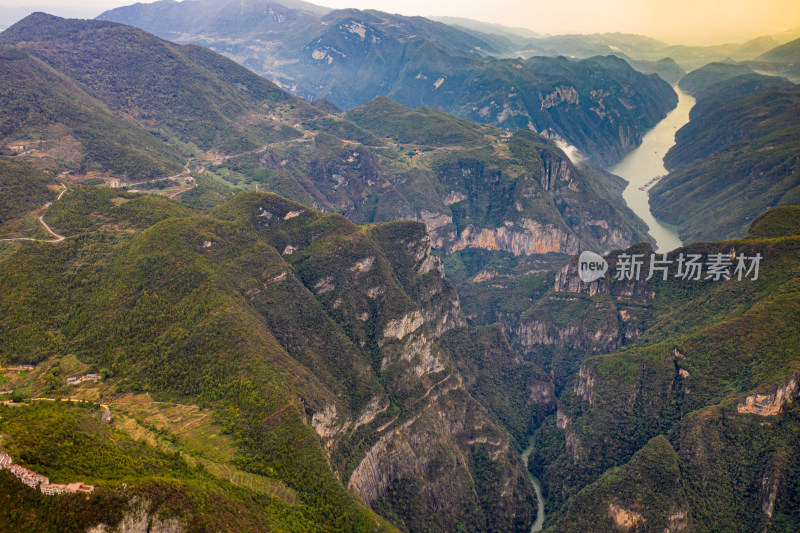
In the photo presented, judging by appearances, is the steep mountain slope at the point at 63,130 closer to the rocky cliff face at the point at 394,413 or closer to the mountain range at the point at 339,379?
the mountain range at the point at 339,379

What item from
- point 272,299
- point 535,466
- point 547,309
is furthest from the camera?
point 547,309

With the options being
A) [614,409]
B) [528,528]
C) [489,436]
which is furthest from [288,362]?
[614,409]

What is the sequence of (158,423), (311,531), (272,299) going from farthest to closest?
(272,299) → (158,423) → (311,531)

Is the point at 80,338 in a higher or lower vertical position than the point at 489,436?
higher

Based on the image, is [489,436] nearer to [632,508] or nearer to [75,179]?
[632,508]

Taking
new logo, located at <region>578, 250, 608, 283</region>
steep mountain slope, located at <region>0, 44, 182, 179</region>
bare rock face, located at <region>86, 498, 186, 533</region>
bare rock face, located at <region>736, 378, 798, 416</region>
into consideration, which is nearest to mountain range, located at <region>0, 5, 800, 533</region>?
bare rock face, located at <region>86, 498, 186, 533</region>

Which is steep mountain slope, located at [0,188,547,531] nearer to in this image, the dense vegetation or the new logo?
the dense vegetation

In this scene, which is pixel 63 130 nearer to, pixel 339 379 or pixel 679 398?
pixel 339 379

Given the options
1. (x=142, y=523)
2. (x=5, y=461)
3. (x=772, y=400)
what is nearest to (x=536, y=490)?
(x=772, y=400)
